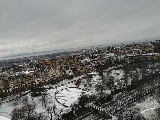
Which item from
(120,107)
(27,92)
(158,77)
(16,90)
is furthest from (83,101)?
(158,77)

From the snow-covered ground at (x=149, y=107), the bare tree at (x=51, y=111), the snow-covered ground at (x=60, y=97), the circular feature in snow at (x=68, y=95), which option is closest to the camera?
the snow-covered ground at (x=149, y=107)

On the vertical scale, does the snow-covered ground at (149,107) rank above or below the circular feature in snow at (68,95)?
below

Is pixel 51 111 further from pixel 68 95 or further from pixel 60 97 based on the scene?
pixel 68 95

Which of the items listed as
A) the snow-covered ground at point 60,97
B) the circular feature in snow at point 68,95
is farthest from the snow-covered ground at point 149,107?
the circular feature in snow at point 68,95

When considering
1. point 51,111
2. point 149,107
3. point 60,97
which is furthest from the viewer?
point 60,97

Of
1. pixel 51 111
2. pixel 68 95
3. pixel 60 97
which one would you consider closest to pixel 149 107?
pixel 51 111

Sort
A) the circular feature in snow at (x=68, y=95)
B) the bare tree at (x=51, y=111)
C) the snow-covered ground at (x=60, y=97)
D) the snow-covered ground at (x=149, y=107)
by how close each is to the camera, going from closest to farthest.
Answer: the snow-covered ground at (x=149, y=107) < the bare tree at (x=51, y=111) < the snow-covered ground at (x=60, y=97) < the circular feature in snow at (x=68, y=95)

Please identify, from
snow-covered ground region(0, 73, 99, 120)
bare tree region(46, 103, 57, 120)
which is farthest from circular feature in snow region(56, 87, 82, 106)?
bare tree region(46, 103, 57, 120)

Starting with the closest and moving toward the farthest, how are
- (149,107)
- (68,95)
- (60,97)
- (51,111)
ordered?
1. (149,107)
2. (51,111)
3. (60,97)
4. (68,95)

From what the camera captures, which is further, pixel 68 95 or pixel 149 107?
pixel 68 95

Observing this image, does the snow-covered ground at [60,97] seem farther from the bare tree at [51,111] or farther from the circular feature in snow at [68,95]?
the bare tree at [51,111]
